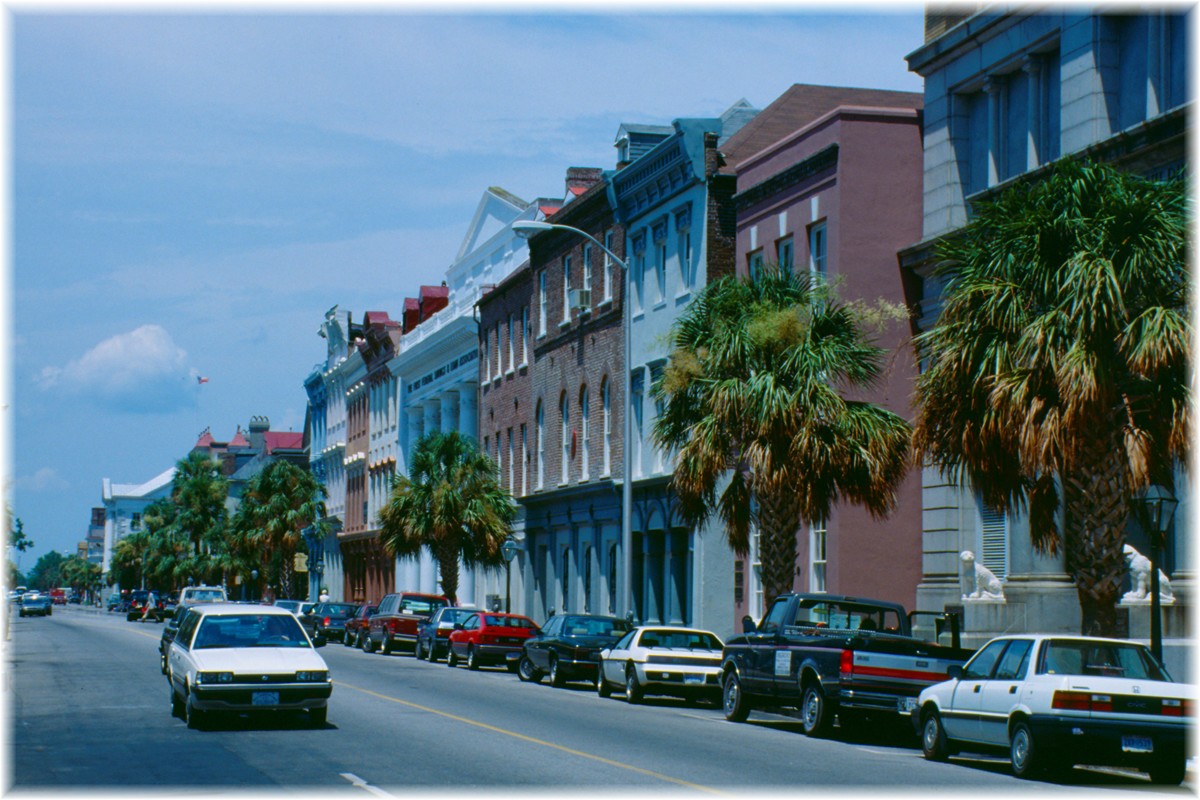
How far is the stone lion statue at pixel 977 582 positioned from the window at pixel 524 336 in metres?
26.9

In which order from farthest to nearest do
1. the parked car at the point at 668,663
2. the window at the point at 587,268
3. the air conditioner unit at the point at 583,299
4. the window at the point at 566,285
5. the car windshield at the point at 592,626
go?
the window at the point at 566,285, the window at the point at 587,268, the air conditioner unit at the point at 583,299, the car windshield at the point at 592,626, the parked car at the point at 668,663

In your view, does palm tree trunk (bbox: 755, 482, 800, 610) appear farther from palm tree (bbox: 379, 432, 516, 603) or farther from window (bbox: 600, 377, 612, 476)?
palm tree (bbox: 379, 432, 516, 603)

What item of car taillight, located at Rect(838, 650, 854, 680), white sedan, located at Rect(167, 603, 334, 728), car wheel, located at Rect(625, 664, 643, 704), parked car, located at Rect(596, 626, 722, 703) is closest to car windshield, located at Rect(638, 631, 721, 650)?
parked car, located at Rect(596, 626, 722, 703)

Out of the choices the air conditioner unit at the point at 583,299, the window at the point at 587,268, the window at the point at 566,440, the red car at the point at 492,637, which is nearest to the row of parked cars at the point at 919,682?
the red car at the point at 492,637

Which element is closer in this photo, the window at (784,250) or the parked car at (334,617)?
the window at (784,250)

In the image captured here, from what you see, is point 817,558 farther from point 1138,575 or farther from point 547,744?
point 547,744

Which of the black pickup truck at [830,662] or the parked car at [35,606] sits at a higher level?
the black pickup truck at [830,662]

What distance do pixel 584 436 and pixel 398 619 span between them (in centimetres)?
748

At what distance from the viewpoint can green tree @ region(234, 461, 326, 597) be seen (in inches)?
3445

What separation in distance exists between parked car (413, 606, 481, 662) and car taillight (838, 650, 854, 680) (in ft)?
72.8

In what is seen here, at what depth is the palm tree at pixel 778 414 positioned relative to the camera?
2755 centimetres

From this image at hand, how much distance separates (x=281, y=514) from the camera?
3474 inches

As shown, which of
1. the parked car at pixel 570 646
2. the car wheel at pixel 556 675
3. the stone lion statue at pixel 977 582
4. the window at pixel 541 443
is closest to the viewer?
the stone lion statue at pixel 977 582

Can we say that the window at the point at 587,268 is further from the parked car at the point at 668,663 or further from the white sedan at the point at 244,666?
the white sedan at the point at 244,666
